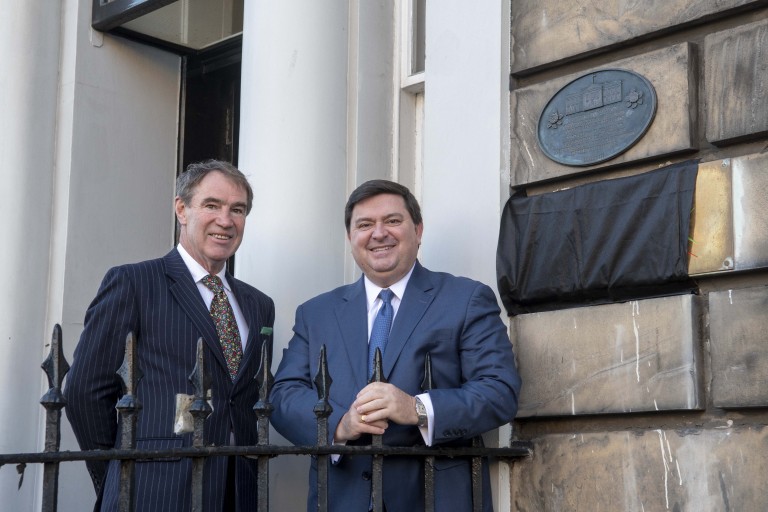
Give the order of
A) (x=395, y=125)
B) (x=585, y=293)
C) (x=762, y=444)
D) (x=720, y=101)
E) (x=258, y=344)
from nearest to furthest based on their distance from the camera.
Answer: (x=762, y=444) → (x=720, y=101) → (x=585, y=293) → (x=258, y=344) → (x=395, y=125)

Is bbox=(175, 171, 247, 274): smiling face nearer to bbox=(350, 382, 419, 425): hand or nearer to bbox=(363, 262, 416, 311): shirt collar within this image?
bbox=(363, 262, 416, 311): shirt collar

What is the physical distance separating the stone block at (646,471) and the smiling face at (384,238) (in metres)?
0.80

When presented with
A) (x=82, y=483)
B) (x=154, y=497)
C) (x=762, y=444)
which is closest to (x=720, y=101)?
(x=762, y=444)

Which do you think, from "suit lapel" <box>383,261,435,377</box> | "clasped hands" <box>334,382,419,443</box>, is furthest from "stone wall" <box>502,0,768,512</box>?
"clasped hands" <box>334,382,419,443</box>

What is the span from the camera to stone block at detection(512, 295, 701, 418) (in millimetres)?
3684

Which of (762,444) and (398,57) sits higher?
(398,57)

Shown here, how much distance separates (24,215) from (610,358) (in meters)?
3.38

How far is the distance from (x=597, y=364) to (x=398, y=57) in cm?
200

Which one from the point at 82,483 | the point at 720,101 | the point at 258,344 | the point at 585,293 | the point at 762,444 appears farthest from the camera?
the point at 82,483

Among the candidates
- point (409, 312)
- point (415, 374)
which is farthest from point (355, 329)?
point (415, 374)

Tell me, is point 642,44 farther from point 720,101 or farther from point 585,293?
point 585,293

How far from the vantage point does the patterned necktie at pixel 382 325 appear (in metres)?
4.02

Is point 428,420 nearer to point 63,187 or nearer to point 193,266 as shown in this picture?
point 193,266

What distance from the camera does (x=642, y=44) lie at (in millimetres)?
3994
